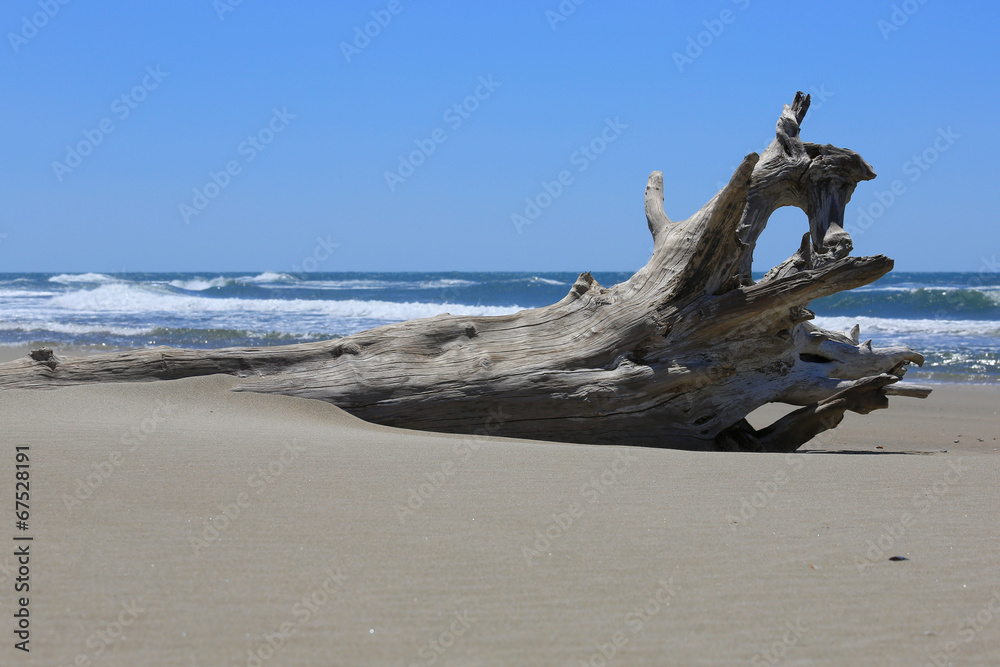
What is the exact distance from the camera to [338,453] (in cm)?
403

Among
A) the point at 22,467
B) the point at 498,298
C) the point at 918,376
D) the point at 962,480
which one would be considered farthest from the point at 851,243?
the point at 498,298

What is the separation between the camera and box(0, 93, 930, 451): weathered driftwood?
18.5 ft

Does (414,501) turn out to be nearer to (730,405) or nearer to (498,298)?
(730,405)

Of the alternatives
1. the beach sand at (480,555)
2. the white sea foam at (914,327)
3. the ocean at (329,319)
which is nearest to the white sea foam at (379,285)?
the ocean at (329,319)

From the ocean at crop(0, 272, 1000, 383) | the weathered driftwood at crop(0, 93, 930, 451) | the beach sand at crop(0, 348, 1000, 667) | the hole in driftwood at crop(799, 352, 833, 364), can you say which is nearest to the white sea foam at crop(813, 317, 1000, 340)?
the ocean at crop(0, 272, 1000, 383)

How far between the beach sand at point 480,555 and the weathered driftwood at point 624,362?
127cm

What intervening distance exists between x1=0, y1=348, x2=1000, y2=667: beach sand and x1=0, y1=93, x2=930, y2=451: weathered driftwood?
4.15 ft

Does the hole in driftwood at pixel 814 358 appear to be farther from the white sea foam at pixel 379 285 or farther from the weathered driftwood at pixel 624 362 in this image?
the white sea foam at pixel 379 285

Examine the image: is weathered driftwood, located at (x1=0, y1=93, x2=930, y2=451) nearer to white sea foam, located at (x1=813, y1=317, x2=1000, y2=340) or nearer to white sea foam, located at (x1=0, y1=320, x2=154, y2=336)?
white sea foam, located at (x1=813, y1=317, x2=1000, y2=340)

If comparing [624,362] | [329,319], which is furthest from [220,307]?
[624,362]

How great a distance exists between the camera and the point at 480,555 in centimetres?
266

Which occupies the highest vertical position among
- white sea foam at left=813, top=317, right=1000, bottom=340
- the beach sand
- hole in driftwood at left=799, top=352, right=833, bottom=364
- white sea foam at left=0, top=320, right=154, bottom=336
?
hole in driftwood at left=799, top=352, right=833, bottom=364

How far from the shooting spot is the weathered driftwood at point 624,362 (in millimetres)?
5641

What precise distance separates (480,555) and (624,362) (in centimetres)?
324
